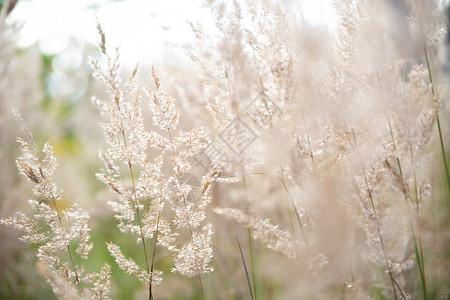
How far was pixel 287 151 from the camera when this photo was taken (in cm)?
114

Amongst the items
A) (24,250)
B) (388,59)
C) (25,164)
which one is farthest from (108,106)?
(24,250)

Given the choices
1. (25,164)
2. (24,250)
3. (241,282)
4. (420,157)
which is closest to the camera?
(25,164)

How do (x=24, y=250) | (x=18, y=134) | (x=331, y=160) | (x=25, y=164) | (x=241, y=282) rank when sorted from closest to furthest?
1. (x=25, y=164)
2. (x=331, y=160)
3. (x=241, y=282)
4. (x=24, y=250)
5. (x=18, y=134)

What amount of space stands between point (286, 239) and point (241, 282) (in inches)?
23.0

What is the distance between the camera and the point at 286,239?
3.77 feet

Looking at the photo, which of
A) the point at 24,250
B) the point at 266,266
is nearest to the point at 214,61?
the point at 266,266

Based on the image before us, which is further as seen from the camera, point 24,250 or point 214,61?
point 24,250

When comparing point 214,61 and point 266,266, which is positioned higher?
point 214,61

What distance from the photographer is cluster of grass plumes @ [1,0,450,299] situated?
1.13m

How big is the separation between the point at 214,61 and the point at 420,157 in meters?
0.79

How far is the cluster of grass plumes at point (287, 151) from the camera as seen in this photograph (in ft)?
3.69

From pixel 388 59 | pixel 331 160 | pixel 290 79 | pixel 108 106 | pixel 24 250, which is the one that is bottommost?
pixel 24 250

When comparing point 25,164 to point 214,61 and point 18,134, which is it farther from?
point 18,134

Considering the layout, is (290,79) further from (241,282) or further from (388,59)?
(241,282)
